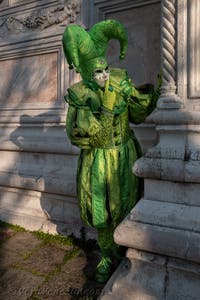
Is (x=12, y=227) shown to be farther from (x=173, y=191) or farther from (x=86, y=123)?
(x=173, y=191)

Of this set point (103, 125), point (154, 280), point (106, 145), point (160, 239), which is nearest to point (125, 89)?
point (103, 125)

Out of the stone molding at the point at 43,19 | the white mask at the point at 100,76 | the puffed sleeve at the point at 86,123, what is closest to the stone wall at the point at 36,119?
the stone molding at the point at 43,19

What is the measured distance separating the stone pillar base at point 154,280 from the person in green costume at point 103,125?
1.19 ft

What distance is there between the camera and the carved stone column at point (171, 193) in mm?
1616

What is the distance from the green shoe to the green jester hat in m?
1.34

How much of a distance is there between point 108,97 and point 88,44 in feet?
1.19

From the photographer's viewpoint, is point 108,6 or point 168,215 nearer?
point 168,215

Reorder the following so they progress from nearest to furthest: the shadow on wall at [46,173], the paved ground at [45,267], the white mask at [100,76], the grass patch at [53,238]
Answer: the white mask at [100,76]
the paved ground at [45,267]
the grass patch at [53,238]
the shadow on wall at [46,173]

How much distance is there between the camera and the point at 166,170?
179cm

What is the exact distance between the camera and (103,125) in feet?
6.29

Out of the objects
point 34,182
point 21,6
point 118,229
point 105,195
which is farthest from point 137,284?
point 21,6

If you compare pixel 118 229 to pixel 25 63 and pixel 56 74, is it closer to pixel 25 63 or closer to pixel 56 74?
pixel 56 74

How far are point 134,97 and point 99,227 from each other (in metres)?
0.96

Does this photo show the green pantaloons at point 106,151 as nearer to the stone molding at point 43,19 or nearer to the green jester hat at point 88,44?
the green jester hat at point 88,44
